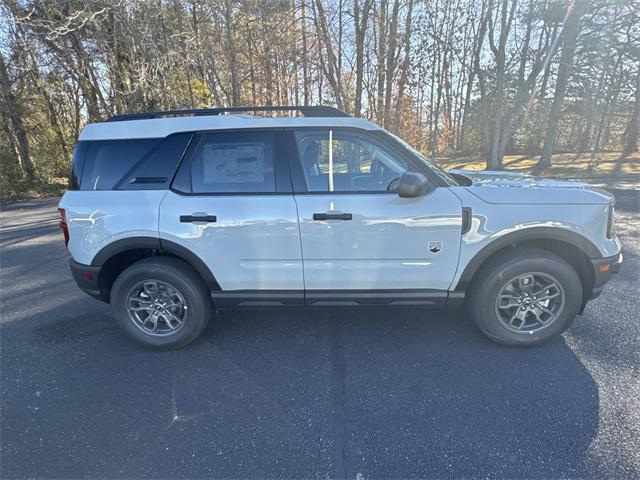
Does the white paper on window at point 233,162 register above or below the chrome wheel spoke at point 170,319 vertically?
above

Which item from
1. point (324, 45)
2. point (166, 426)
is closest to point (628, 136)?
point (324, 45)

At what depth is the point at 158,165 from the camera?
9.41ft

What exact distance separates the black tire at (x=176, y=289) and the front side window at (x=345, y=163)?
4.36ft

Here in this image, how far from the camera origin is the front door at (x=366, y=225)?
2670 mm

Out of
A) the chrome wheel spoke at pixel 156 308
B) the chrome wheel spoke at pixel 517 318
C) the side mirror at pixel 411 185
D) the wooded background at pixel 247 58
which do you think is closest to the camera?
the side mirror at pixel 411 185

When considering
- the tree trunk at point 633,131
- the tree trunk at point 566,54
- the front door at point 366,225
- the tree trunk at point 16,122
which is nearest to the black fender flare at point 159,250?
the front door at point 366,225

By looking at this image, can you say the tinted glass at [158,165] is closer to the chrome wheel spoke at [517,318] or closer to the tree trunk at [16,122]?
the chrome wheel spoke at [517,318]

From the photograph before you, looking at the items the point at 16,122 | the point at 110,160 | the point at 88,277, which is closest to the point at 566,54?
the point at 110,160

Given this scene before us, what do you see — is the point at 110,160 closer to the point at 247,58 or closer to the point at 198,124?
the point at 198,124

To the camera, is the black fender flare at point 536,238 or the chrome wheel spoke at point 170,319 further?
the chrome wheel spoke at point 170,319

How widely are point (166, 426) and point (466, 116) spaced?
31.0 meters

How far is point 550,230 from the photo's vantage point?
106 inches

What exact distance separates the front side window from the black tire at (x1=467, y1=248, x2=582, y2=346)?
3.68 feet

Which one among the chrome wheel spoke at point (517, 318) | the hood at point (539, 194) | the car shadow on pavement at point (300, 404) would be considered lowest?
the car shadow on pavement at point (300, 404)
